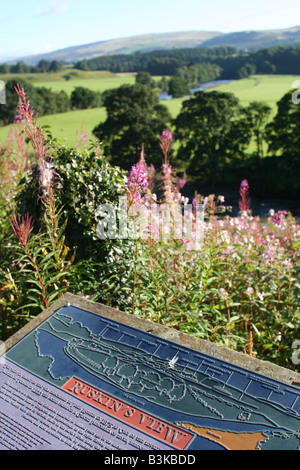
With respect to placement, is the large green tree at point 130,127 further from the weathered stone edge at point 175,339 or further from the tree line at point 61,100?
the weathered stone edge at point 175,339

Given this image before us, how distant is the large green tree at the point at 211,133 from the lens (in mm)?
26594

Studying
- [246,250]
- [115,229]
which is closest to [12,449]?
[115,229]

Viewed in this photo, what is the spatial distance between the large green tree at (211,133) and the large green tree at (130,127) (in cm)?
175

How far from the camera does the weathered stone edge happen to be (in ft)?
10.4

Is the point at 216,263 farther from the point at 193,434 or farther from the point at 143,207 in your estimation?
Answer: the point at 193,434

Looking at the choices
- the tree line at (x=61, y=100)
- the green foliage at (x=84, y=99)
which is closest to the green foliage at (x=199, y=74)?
the green foliage at (x=84, y=99)

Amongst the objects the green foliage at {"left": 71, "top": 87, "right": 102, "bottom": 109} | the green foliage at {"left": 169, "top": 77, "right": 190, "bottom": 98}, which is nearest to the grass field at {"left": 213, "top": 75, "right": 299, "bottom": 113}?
the green foliage at {"left": 169, "top": 77, "right": 190, "bottom": 98}

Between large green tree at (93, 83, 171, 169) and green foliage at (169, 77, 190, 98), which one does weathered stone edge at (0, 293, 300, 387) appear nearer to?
large green tree at (93, 83, 171, 169)

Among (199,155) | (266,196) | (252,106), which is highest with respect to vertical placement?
(252,106)

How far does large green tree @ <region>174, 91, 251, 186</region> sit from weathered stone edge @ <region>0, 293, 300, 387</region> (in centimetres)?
2345

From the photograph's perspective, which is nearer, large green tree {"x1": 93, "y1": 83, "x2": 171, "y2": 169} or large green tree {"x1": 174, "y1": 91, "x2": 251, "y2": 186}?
large green tree {"x1": 174, "y1": 91, "x2": 251, "y2": 186}
